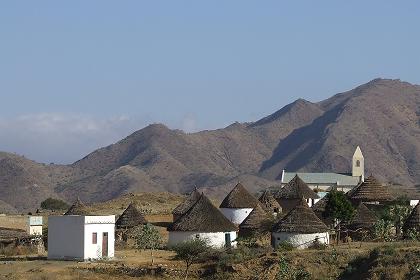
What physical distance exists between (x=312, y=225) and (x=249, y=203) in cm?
1584

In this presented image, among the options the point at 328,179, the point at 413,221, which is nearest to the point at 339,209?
the point at 413,221

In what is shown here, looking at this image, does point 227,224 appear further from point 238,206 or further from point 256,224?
point 238,206

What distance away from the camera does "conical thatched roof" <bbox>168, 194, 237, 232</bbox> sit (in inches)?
2292

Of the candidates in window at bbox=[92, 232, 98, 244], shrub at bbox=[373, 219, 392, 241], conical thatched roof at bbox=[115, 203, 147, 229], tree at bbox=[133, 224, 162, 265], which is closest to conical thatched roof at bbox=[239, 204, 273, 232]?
tree at bbox=[133, 224, 162, 265]

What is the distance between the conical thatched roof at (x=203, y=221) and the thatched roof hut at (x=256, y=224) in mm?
2495

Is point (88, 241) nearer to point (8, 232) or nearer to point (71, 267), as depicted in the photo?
point (71, 267)

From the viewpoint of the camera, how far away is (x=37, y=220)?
70.5 m

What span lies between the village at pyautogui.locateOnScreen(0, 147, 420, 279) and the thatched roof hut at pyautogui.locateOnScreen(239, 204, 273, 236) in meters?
0.06

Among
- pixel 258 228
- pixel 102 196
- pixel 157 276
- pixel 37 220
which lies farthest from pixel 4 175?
pixel 157 276

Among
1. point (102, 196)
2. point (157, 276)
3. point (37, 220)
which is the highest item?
point (102, 196)

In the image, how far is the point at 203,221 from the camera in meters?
58.6

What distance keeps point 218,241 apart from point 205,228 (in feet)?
3.53

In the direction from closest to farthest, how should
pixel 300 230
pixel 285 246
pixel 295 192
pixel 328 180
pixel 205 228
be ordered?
pixel 285 246 < pixel 300 230 < pixel 205 228 < pixel 295 192 < pixel 328 180

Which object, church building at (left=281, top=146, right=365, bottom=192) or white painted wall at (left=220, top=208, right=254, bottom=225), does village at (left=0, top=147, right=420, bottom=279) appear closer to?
white painted wall at (left=220, top=208, right=254, bottom=225)
